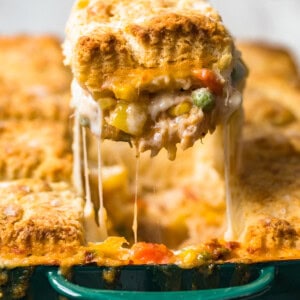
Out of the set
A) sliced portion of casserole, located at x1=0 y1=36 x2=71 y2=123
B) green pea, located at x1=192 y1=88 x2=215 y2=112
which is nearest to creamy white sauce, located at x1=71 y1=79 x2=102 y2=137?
green pea, located at x1=192 y1=88 x2=215 y2=112

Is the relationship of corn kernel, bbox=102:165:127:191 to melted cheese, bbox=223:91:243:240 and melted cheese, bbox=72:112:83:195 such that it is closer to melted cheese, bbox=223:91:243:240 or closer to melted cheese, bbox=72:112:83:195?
melted cheese, bbox=72:112:83:195

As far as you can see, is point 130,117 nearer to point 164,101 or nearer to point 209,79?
point 164,101

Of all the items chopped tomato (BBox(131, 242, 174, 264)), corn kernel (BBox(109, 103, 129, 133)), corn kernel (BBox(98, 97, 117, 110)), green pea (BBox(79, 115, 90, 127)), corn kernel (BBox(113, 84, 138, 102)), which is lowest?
chopped tomato (BBox(131, 242, 174, 264))

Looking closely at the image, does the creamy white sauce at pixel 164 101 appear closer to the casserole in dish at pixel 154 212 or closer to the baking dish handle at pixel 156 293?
the casserole in dish at pixel 154 212

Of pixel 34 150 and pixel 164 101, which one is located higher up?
pixel 164 101

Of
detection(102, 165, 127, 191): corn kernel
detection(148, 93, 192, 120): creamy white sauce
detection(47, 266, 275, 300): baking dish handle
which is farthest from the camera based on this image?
detection(102, 165, 127, 191): corn kernel

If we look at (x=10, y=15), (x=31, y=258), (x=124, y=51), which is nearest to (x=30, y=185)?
(x=31, y=258)

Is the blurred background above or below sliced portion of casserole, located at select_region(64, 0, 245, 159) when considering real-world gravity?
below

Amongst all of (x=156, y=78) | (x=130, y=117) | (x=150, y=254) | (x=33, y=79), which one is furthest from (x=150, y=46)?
(x=33, y=79)
